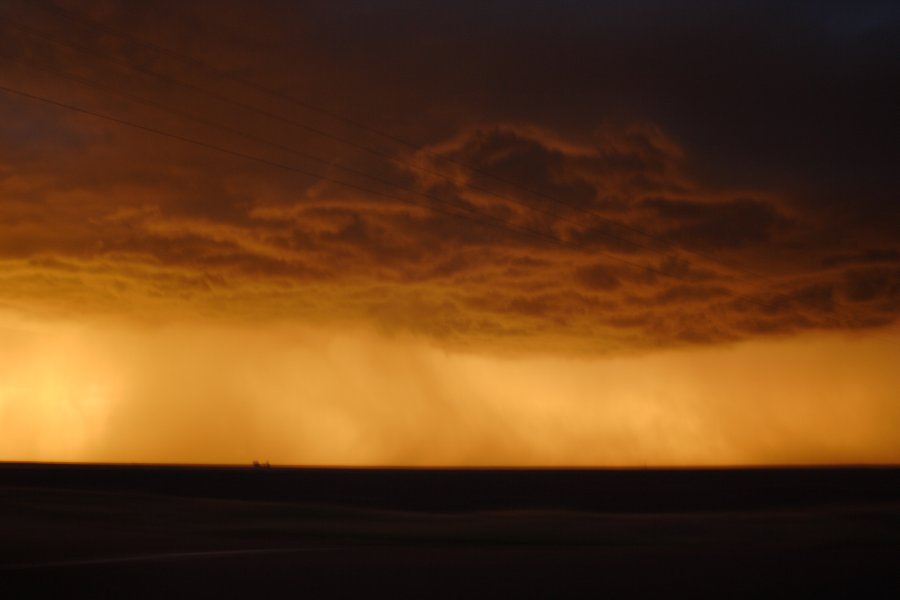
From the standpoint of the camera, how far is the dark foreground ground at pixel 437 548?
14742mm

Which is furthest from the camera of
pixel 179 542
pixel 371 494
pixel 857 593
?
pixel 371 494

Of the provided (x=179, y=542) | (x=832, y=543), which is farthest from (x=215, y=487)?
(x=832, y=543)

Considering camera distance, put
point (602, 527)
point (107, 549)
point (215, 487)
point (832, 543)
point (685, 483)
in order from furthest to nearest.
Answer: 1. point (685, 483)
2. point (215, 487)
3. point (602, 527)
4. point (832, 543)
5. point (107, 549)

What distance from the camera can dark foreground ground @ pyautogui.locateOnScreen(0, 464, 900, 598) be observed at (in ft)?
48.4

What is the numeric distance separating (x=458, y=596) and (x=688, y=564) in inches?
229

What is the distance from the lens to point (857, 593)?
14547 mm

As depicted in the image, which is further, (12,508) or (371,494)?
(371,494)

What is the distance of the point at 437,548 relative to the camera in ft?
68.8

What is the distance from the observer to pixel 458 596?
46.2 feet

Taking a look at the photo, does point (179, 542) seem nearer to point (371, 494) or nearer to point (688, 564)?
point (688, 564)

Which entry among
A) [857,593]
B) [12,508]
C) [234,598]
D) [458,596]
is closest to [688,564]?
[857,593]

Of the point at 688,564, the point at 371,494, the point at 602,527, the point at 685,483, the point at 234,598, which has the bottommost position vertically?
the point at 234,598

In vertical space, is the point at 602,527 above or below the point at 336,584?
above

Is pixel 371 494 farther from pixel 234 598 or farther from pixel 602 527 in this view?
pixel 234 598
